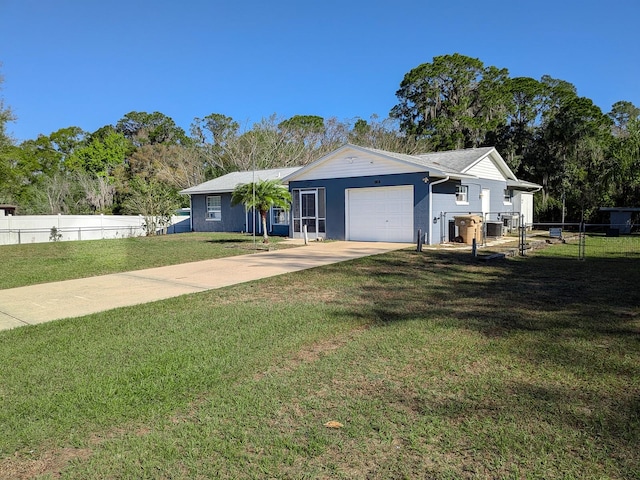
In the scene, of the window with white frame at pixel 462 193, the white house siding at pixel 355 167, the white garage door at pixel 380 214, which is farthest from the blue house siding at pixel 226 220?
the window with white frame at pixel 462 193

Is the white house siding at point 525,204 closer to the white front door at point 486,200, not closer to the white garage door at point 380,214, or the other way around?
the white front door at point 486,200

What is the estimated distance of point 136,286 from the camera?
8750mm

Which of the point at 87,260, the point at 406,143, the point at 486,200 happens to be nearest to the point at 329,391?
the point at 87,260

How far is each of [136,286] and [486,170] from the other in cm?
1679

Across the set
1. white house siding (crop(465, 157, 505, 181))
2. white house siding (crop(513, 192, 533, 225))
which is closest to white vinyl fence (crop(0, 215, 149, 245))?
white house siding (crop(465, 157, 505, 181))

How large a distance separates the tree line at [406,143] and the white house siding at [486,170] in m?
8.62

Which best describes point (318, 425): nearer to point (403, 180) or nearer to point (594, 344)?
point (594, 344)

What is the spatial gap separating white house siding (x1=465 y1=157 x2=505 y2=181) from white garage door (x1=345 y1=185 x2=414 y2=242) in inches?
143

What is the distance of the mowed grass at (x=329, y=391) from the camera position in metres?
2.74

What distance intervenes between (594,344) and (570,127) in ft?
102

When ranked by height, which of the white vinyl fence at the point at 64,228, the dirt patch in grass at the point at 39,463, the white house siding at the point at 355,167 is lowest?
the dirt patch in grass at the point at 39,463

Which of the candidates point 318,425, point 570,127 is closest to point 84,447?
point 318,425

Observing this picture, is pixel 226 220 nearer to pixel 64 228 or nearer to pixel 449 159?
pixel 64 228

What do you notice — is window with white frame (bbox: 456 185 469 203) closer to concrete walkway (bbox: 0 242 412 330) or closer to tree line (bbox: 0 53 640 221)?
concrete walkway (bbox: 0 242 412 330)
